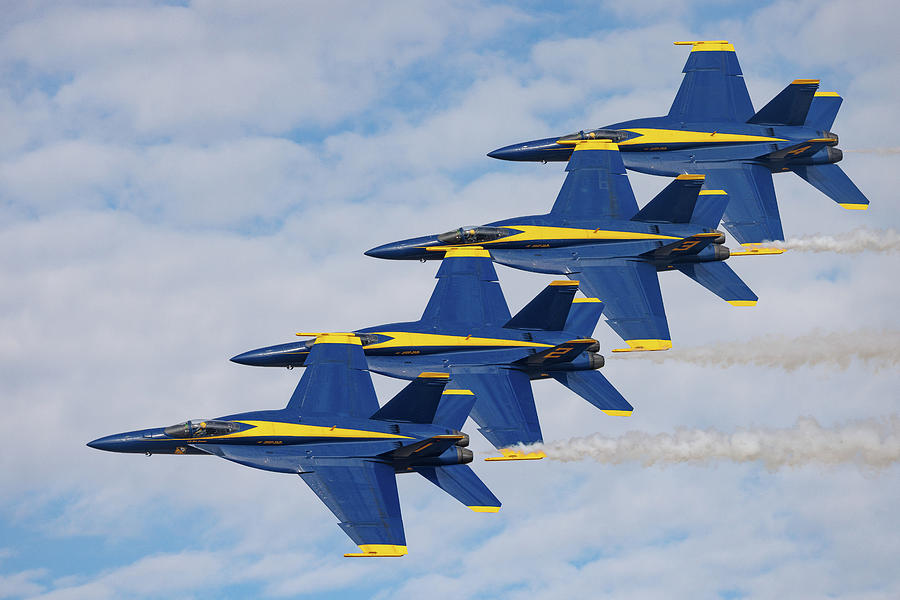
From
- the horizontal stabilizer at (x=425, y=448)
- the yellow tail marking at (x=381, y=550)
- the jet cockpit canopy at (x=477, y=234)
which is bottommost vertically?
the yellow tail marking at (x=381, y=550)

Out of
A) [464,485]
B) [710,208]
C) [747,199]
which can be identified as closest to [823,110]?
[747,199]

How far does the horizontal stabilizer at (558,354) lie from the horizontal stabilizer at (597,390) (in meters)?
1.19

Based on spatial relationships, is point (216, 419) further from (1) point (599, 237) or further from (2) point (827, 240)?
(2) point (827, 240)

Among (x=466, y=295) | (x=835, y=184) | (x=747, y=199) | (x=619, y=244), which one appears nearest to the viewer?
(x=466, y=295)

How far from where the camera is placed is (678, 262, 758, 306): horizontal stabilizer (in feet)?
264

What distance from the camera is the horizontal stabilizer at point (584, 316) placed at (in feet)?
257

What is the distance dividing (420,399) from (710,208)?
20338mm

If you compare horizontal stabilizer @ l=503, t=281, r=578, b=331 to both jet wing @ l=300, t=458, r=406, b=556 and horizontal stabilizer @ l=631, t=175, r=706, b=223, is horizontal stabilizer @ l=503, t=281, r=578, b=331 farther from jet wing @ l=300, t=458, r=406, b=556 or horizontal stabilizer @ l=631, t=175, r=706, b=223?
A: jet wing @ l=300, t=458, r=406, b=556

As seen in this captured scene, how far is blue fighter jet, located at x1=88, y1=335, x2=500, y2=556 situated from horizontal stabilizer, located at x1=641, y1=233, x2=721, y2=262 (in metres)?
13.6

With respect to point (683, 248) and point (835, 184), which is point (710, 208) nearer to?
point (683, 248)

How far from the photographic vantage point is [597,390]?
7688 cm

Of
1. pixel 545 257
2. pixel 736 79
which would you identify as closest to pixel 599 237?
pixel 545 257

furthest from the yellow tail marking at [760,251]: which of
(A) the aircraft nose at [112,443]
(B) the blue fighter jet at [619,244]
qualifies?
(A) the aircraft nose at [112,443]

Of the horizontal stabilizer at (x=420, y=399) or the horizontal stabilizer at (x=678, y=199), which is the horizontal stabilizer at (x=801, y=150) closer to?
the horizontal stabilizer at (x=678, y=199)
